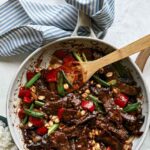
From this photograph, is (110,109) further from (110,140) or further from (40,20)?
(40,20)

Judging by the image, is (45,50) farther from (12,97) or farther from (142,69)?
(142,69)

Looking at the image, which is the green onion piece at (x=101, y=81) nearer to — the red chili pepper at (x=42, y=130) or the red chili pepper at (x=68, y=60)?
the red chili pepper at (x=68, y=60)

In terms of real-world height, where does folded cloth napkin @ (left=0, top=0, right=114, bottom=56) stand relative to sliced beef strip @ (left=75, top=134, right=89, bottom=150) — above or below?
above

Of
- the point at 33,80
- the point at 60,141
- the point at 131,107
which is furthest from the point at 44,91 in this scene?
the point at 131,107

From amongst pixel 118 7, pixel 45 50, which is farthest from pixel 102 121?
pixel 118 7

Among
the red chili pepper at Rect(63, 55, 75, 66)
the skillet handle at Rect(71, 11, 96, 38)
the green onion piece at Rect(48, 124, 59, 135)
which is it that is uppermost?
the skillet handle at Rect(71, 11, 96, 38)

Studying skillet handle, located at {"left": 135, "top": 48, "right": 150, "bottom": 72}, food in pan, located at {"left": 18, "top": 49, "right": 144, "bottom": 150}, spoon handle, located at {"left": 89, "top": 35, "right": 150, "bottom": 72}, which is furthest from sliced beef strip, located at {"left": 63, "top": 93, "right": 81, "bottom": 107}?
skillet handle, located at {"left": 135, "top": 48, "right": 150, "bottom": 72}

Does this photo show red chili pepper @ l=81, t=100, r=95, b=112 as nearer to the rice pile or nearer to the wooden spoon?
the wooden spoon
